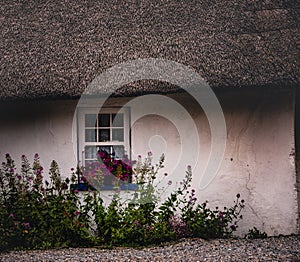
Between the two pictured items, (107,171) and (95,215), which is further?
(107,171)

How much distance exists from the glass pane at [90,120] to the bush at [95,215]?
797 millimetres

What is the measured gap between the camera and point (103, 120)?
27.3 ft

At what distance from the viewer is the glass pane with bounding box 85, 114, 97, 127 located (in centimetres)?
830

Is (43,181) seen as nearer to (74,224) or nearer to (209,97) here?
(74,224)

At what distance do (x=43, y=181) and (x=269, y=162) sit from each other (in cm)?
304

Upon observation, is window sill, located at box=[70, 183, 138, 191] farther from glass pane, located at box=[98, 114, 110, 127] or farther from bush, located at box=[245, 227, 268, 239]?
bush, located at box=[245, 227, 268, 239]

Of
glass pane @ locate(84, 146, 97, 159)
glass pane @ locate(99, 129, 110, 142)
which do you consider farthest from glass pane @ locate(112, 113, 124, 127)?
glass pane @ locate(84, 146, 97, 159)

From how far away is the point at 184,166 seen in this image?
8.05 metres

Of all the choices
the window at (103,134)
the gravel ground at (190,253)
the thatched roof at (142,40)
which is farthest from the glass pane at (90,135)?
the gravel ground at (190,253)

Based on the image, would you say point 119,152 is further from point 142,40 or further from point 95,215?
point 142,40

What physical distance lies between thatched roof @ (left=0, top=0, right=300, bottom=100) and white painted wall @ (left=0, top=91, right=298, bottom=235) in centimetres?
51

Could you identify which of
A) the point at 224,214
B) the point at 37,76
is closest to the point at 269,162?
the point at 224,214

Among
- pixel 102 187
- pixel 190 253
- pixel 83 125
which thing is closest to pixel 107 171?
pixel 102 187

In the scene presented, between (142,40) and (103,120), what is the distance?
1227 millimetres
